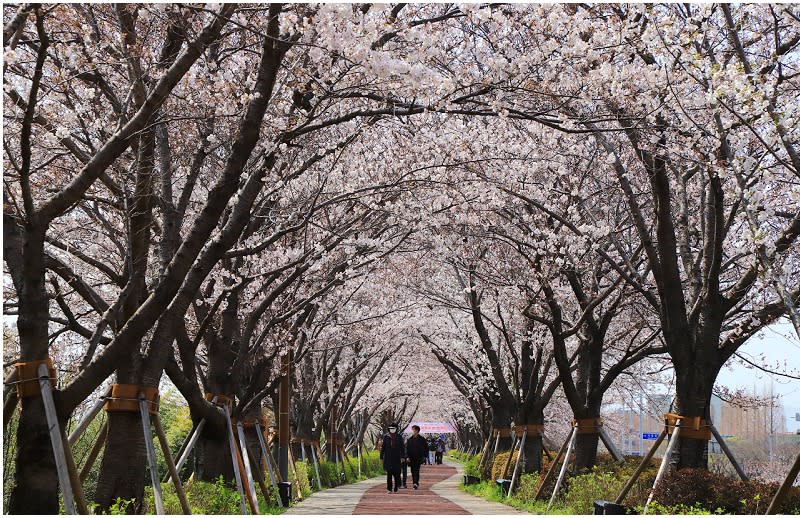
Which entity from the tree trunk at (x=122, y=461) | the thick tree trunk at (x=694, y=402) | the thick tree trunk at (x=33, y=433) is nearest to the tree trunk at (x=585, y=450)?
the thick tree trunk at (x=694, y=402)

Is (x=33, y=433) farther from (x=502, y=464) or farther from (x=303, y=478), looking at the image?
(x=502, y=464)

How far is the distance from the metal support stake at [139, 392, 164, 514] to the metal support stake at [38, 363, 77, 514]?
1.64 metres

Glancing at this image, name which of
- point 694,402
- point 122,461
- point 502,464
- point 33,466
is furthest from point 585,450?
point 33,466

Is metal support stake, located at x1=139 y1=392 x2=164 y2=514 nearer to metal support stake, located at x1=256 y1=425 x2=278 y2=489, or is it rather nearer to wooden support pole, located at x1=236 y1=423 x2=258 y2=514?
wooden support pole, located at x1=236 y1=423 x2=258 y2=514

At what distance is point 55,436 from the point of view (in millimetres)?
7051

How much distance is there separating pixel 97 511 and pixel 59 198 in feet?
11.9

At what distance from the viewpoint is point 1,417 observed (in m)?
7.16

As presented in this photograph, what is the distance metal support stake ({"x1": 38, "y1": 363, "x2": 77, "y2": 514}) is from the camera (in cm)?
704

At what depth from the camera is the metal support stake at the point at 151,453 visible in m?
8.73

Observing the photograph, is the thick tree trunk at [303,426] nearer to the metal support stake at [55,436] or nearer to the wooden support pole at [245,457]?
the wooden support pole at [245,457]

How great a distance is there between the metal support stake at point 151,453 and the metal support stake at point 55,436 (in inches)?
64.8

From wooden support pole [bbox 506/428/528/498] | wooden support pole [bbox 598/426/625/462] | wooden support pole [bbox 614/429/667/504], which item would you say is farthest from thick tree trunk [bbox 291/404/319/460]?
wooden support pole [bbox 614/429/667/504]

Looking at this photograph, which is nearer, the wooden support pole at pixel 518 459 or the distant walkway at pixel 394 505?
the distant walkway at pixel 394 505

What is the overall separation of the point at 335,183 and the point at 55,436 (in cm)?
770
